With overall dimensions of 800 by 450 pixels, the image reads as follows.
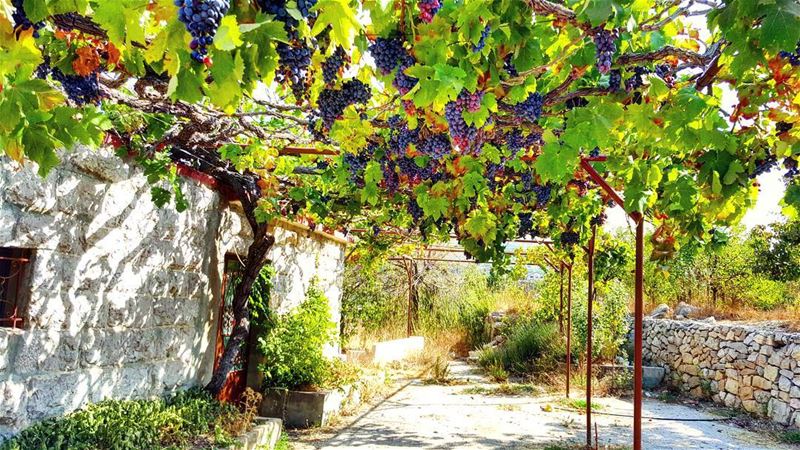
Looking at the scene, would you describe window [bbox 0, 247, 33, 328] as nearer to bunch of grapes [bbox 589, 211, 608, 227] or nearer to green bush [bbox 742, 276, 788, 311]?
bunch of grapes [bbox 589, 211, 608, 227]

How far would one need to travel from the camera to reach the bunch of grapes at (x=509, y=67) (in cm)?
204

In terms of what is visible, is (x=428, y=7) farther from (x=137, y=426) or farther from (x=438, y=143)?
(x=137, y=426)

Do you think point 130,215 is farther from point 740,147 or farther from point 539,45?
point 740,147

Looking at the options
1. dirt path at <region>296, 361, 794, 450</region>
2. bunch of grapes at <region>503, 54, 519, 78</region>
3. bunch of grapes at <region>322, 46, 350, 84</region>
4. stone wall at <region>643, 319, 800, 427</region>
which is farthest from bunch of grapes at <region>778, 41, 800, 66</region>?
stone wall at <region>643, 319, 800, 427</region>

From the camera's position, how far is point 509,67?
206cm

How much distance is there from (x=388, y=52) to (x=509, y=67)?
0.45 metres

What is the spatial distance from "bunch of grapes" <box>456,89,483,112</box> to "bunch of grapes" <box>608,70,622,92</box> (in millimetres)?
659

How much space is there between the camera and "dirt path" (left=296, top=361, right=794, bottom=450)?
564 cm

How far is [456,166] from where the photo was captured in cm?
397

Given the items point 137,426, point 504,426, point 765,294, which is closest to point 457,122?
point 137,426

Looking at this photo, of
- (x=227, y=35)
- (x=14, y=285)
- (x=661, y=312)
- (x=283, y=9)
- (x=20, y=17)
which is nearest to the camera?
(x=227, y=35)

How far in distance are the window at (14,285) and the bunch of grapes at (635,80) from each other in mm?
3050

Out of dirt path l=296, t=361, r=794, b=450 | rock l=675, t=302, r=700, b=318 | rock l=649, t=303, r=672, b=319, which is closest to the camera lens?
dirt path l=296, t=361, r=794, b=450

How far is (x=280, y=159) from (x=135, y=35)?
346 centimetres
